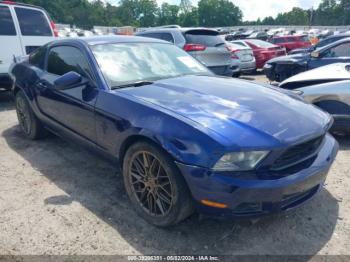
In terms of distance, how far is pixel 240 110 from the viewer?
281 cm

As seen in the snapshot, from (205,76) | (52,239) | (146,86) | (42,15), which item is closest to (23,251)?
(52,239)

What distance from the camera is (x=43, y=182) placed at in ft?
12.5

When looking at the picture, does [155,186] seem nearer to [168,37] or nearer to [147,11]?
[168,37]

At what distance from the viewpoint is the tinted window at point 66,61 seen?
369cm

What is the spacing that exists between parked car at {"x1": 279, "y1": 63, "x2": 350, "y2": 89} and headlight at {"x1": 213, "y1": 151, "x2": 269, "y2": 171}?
3.09 meters

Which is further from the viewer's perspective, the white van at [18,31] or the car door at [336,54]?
the car door at [336,54]

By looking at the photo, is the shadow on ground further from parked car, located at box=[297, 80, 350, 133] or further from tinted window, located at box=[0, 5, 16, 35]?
tinted window, located at box=[0, 5, 16, 35]

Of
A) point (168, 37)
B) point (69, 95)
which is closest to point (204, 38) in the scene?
point (168, 37)

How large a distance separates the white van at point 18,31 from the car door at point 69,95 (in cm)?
→ 310

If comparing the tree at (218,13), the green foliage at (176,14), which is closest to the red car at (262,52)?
the green foliage at (176,14)

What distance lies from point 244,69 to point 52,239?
9480mm

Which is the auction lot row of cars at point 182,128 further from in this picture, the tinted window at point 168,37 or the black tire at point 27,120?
the tinted window at point 168,37

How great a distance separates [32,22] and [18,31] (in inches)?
18.5

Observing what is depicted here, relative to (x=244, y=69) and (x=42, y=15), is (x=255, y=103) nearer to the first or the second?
(x=42, y=15)
